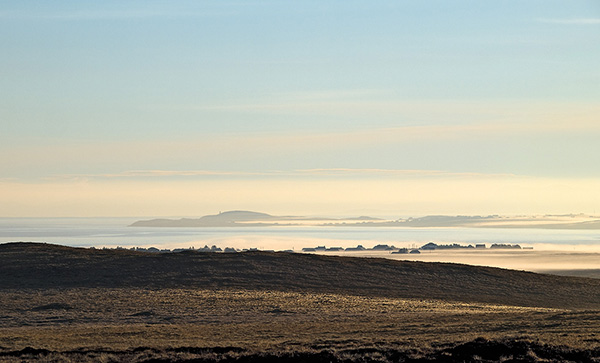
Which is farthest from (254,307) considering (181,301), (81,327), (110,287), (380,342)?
(380,342)

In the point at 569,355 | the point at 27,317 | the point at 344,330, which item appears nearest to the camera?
the point at 569,355

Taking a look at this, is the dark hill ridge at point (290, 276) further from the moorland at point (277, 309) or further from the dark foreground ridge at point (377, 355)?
the dark foreground ridge at point (377, 355)

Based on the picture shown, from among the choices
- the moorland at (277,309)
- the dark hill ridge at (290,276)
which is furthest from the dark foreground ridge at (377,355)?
the dark hill ridge at (290,276)

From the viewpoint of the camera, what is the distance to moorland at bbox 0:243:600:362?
23.1m

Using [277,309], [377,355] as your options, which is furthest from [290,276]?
[377,355]

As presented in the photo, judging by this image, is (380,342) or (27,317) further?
(27,317)

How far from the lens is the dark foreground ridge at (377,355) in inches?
855

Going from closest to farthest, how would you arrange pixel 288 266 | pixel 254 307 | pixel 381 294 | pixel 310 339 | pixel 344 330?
1. pixel 310 339
2. pixel 344 330
3. pixel 254 307
4. pixel 381 294
5. pixel 288 266

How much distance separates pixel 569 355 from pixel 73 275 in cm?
4350

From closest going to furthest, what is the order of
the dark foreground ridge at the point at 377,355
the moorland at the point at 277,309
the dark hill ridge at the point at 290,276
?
1. the dark foreground ridge at the point at 377,355
2. the moorland at the point at 277,309
3. the dark hill ridge at the point at 290,276

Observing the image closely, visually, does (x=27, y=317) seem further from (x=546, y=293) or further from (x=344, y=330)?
(x=546, y=293)

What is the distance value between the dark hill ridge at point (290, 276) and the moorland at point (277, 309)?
0.42 ft

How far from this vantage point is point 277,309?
4234 centimetres

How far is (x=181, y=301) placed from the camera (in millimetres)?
45656
